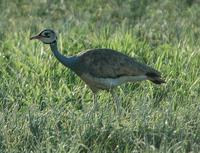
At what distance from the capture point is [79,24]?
12.1 meters

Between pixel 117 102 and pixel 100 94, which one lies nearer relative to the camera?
pixel 117 102

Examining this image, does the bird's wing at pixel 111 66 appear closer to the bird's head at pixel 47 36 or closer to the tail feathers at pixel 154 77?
the tail feathers at pixel 154 77

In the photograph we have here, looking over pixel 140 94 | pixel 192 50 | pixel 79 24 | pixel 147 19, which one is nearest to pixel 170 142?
pixel 140 94

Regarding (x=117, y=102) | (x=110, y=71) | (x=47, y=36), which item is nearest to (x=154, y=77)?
(x=110, y=71)

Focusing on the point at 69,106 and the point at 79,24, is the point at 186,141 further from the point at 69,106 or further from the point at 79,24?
the point at 79,24

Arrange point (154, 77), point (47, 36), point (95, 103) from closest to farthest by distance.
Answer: point (95, 103) < point (154, 77) < point (47, 36)

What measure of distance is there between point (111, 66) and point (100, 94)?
0.38m

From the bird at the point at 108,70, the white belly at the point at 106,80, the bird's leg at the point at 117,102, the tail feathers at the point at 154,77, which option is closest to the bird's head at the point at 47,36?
the bird at the point at 108,70

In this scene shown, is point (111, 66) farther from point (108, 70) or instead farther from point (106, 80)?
point (106, 80)

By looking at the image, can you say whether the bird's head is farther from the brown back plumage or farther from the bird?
the brown back plumage

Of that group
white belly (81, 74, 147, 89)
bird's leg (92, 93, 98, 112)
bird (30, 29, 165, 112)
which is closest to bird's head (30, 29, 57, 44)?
bird (30, 29, 165, 112)

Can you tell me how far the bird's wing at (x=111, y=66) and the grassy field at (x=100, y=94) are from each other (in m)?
0.23

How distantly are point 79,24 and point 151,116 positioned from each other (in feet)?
15.9

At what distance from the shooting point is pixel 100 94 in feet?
29.2
